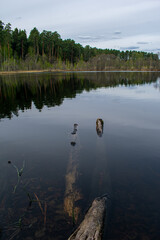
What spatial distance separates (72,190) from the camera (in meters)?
6.42

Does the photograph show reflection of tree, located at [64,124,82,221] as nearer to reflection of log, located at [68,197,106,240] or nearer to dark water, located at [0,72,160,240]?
dark water, located at [0,72,160,240]

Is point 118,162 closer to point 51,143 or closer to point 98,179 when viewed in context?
point 98,179

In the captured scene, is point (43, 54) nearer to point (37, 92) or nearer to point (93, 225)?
point (37, 92)

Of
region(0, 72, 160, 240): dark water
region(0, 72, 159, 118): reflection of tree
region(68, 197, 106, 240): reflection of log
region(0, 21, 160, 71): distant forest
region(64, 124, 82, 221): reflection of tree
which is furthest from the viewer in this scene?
region(0, 21, 160, 71): distant forest

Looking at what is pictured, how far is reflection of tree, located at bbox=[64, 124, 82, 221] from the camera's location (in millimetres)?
5501

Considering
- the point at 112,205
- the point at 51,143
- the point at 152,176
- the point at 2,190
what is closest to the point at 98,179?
the point at 112,205

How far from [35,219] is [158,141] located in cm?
835

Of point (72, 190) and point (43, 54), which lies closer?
point (72, 190)

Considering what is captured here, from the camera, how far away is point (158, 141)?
35.6ft

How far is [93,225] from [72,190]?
2085mm

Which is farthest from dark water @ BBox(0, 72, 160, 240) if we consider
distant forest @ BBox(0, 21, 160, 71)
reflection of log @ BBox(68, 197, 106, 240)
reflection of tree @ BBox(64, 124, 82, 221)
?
distant forest @ BBox(0, 21, 160, 71)

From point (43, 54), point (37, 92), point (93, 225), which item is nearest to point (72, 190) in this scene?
point (93, 225)

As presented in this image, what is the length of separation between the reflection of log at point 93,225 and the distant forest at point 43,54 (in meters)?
97.7

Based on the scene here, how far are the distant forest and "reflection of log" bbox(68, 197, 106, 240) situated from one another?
97.7m
